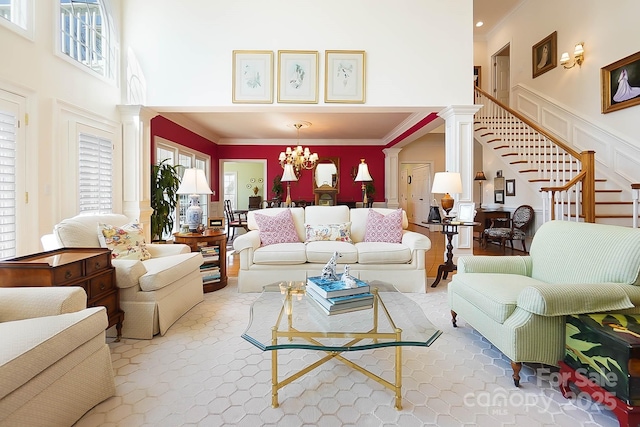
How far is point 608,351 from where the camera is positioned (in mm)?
1507

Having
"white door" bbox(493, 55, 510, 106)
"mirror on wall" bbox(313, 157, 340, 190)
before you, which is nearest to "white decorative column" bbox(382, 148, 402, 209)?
"mirror on wall" bbox(313, 157, 340, 190)

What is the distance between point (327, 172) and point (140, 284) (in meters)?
6.46

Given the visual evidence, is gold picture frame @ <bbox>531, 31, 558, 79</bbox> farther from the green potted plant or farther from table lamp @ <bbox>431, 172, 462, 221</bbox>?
the green potted plant

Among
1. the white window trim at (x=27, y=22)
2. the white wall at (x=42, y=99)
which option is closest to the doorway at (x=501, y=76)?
the white wall at (x=42, y=99)

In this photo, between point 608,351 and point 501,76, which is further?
point 501,76

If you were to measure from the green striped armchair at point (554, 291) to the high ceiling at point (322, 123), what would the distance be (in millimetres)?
2853

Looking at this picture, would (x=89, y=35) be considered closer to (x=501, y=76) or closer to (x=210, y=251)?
(x=210, y=251)

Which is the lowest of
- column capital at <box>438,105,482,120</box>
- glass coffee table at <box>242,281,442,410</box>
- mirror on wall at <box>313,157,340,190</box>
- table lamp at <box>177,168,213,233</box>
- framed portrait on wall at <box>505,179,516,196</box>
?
glass coffee table at <box>242,281,442,410</box>

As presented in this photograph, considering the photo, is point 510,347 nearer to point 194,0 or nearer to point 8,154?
point 8,154

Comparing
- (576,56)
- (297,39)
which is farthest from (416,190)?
(297,39)

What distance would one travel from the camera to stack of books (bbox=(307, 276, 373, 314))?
189 centimetres

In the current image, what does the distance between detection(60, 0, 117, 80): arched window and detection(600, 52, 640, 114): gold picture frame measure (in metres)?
7.10

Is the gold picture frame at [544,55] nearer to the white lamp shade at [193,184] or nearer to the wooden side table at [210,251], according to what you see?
the white lamp shade at [193,184]

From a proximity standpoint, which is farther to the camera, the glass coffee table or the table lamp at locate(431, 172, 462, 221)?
the table lamp at locate(431, 172, 462, 221)
